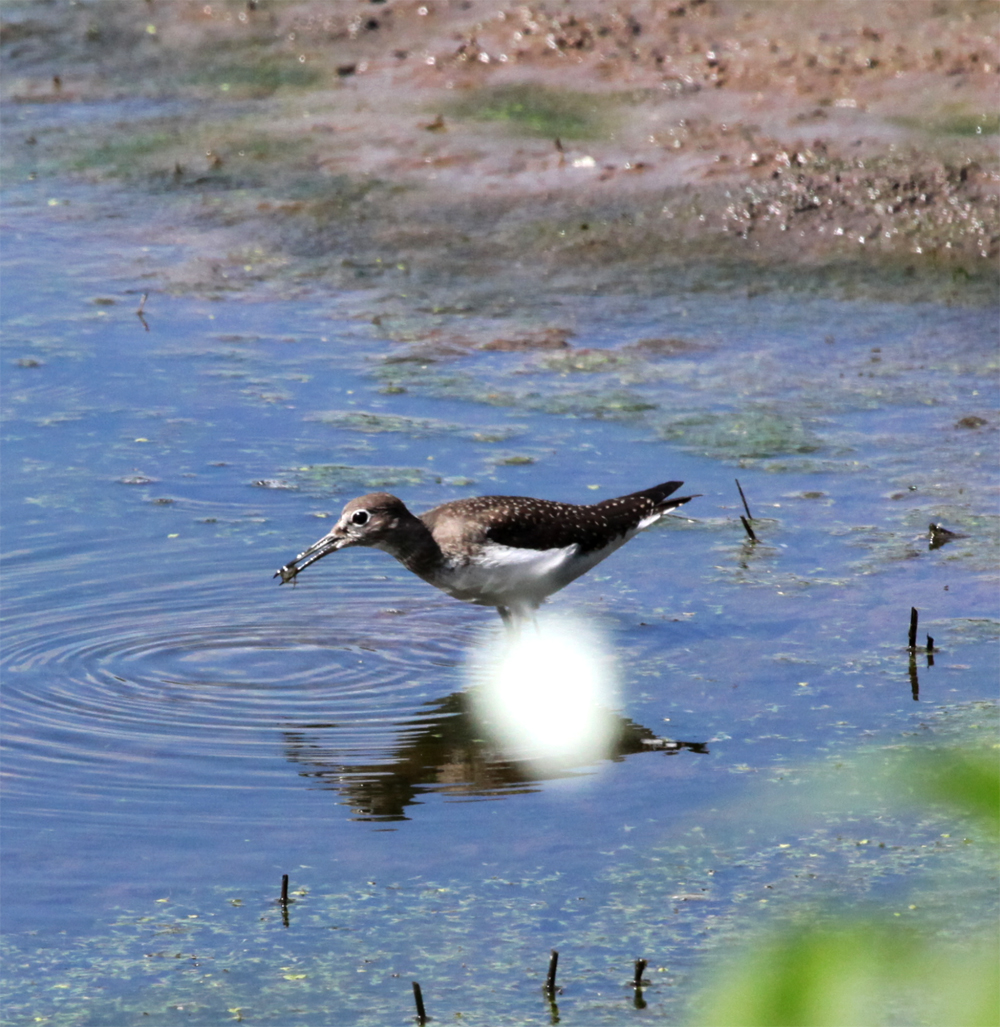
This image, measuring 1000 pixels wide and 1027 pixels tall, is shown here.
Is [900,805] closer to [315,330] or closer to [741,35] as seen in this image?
[315,330]

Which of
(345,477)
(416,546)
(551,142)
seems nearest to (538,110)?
(551,142)

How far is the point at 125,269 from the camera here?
1107 centimetres

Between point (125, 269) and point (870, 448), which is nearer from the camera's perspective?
point (870, 448)

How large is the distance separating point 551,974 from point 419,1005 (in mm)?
328

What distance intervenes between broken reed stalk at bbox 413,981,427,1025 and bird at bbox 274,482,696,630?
8.62ft

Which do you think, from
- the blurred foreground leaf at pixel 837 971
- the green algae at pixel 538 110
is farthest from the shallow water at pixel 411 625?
the blurred foreground leaf at pixel 837 971

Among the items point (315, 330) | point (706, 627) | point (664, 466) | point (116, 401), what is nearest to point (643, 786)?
point (706, 627)

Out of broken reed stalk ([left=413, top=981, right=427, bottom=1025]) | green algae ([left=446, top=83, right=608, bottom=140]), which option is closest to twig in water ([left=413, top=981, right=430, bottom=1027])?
broken reed stalk ([left=413, top=981, right=427, bottom=1025])

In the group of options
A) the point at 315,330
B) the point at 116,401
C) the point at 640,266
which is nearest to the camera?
the point at 116,401

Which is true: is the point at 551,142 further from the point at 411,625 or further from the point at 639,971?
the point at 639,971

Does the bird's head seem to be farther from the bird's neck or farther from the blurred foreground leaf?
the blurred foreground leaf

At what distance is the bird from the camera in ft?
21.6

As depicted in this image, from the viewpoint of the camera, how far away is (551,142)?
1223 cm

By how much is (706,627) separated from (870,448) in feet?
7.15
